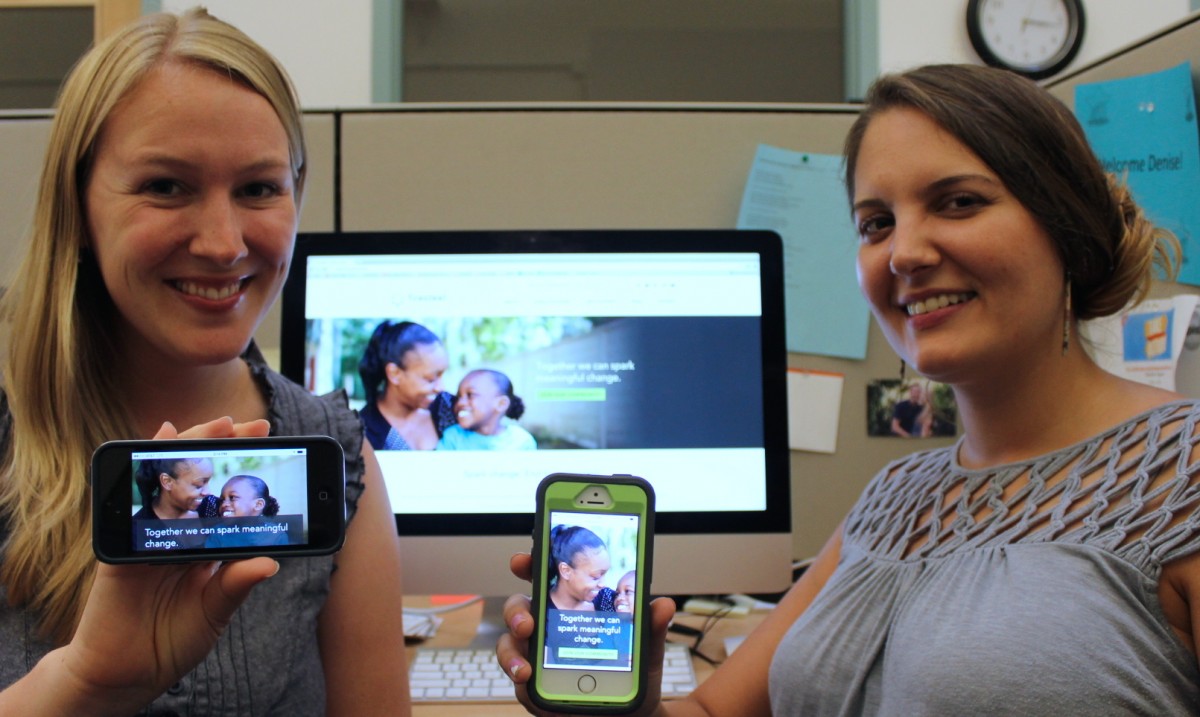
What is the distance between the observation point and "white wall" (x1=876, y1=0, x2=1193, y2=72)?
2.59 m

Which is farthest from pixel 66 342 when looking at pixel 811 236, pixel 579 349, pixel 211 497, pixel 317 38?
pixel 317 38

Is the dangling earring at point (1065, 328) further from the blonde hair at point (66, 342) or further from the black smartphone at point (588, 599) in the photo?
the blonde hair at point (66, 342)

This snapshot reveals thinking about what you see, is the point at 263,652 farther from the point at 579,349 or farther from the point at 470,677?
the point at 579,349

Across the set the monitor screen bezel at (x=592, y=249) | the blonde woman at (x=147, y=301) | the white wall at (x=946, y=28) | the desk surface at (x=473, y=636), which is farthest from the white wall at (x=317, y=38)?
the blonde woman at (x=147, y=301)

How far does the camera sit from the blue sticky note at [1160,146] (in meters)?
0.94

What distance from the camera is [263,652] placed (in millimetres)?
700

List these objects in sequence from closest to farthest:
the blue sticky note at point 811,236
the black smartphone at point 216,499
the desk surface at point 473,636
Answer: the black smartphone at point 216,499 < the desk surface at point 473,636 < the blue sticky note at point 811,236

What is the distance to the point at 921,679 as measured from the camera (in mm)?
667

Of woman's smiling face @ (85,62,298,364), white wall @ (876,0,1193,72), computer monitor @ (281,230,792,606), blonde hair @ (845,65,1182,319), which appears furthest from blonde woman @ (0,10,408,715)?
white wall @ (876,0,1193,72)

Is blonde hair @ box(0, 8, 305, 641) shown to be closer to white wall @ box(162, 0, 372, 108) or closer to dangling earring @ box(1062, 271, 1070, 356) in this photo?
dangling earring @ box(1062, 271, 1070, 356)

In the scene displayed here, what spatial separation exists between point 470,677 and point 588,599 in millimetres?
331

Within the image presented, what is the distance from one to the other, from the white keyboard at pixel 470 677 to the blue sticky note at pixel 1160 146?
67 centimetres

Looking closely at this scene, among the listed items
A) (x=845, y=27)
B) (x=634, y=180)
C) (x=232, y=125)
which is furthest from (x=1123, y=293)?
(x=845, y=27)

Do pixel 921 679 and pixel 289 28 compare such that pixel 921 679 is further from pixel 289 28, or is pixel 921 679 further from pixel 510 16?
pixel 510 16
